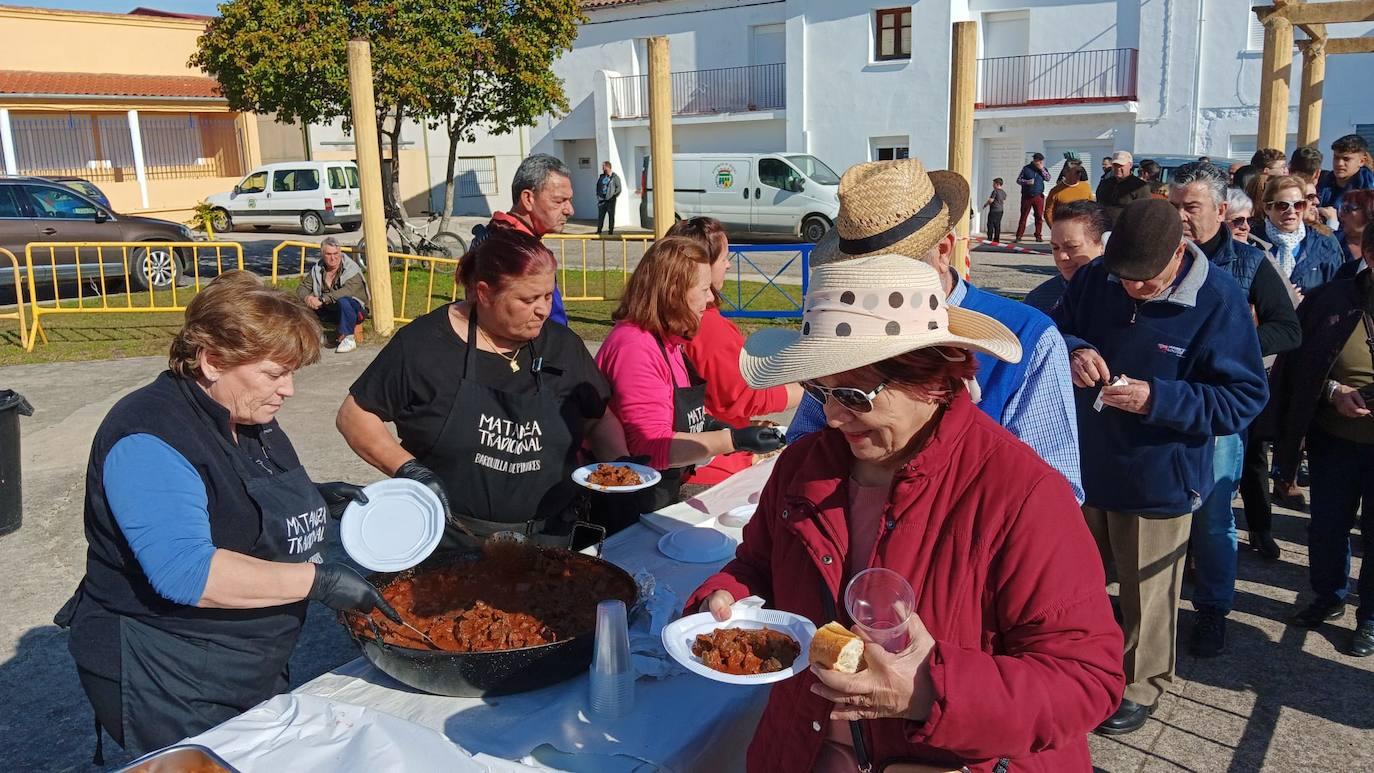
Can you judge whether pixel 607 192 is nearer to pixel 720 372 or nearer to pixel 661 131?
pixel 661 131

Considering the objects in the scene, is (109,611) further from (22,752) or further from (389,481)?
(22,752)

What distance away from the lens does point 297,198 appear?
2761cm

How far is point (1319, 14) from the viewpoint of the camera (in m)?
10.2

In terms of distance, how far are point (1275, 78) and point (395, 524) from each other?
10676mm

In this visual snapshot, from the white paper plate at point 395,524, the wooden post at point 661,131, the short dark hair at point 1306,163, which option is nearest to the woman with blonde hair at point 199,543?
the white paper plate at point 395,524

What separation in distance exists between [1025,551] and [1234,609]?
4.12 metres

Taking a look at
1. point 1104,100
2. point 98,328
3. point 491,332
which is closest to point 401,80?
point 98,328

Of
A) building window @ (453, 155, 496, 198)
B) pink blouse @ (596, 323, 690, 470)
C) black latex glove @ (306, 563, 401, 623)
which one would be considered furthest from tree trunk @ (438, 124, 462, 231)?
black latex glove @ (306, 563, 401, 623)

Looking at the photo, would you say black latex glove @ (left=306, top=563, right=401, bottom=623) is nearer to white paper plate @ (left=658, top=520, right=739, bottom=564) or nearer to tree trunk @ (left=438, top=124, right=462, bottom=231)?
white paper plate @ (left=658, top=520, right=739, bottom=564)

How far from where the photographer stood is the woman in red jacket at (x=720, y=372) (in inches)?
182

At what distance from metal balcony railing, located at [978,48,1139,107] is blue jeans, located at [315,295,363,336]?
21143mm

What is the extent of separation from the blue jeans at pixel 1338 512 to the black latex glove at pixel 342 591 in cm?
439

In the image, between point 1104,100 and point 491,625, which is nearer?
point 491,625

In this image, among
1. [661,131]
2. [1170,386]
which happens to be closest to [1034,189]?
[661,131]
